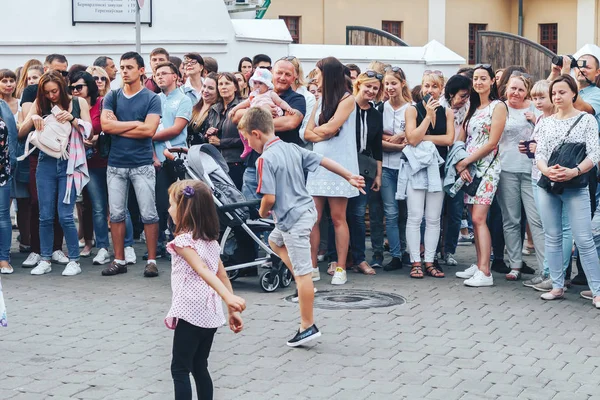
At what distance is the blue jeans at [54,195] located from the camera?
10.7 m

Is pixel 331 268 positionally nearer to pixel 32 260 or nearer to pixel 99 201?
pixel 99 201

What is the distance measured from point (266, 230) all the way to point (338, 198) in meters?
A: 0.75

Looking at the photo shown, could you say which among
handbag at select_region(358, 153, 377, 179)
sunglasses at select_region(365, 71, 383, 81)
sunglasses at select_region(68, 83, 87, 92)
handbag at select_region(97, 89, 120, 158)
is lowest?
handbag at select_region(358, 153, 377, 179)

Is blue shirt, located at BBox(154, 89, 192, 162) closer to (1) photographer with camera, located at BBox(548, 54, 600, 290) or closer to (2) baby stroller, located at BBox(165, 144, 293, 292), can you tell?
(2) baby stroller, located at BBox(165, 144, 293, 292)

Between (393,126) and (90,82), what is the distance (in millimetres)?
3270

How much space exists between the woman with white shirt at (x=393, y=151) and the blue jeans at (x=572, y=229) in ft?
6.33

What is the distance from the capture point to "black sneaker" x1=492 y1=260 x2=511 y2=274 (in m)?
10.8

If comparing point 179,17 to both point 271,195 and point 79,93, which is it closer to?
point 79,93

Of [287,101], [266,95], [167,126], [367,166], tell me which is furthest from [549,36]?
[266,95]

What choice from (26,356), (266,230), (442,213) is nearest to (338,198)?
(266,230)

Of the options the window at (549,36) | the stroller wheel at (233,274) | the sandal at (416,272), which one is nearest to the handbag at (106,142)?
the stroller wheel at (233,274)

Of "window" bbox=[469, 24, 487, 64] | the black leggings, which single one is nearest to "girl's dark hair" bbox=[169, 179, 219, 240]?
the black leggings

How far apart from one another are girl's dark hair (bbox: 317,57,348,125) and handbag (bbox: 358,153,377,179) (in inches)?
30.8

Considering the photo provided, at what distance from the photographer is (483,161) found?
10258 millimetres
